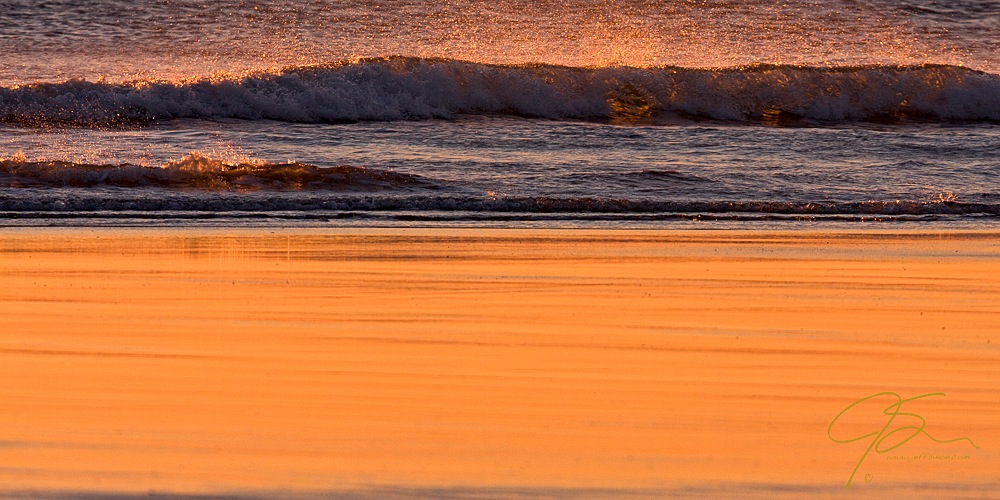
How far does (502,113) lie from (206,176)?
7.54 metres

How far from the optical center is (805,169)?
11.7m

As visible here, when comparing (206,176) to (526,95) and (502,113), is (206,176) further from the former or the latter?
(526,95)

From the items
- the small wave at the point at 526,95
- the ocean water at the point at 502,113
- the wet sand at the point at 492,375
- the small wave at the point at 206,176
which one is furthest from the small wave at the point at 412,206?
the small wave at the point at 526,95

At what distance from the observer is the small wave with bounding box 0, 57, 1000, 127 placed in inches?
636

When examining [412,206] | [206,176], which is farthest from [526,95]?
[412,206]

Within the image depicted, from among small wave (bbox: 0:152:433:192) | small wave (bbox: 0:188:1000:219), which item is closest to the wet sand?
small wave (bbox: 0:188:1000:219)

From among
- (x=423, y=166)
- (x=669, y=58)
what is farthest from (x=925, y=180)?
(x=669, y=58)

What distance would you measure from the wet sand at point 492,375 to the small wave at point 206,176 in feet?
12.0

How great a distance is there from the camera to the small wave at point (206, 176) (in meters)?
10.2

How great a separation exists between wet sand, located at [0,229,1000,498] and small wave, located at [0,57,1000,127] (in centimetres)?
995

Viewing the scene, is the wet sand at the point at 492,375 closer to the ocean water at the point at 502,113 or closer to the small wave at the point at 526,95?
the ocean water at the point at 502,113

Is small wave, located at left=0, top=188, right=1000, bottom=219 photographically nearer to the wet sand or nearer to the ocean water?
the ocean water

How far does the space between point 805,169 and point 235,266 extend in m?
6.65

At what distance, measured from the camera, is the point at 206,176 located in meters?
10.4
